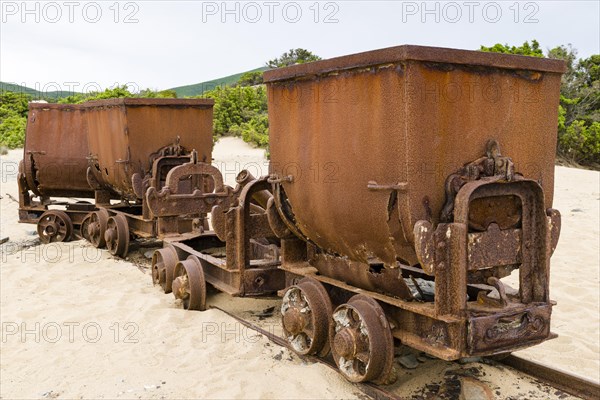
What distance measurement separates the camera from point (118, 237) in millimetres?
7688

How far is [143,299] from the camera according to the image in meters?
5.88

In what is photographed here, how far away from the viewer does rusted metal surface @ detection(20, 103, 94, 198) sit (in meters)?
9.36

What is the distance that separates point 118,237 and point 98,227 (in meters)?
0.78

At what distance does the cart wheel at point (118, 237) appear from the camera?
771 cm

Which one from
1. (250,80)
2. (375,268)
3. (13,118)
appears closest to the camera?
(375,268)

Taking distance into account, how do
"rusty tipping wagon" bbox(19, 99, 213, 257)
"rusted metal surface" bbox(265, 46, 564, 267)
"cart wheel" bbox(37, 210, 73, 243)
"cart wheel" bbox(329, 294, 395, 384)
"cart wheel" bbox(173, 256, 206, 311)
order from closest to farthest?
"rusted metal surface" bbox(265, 46, 564, 267) < "cart wheel" bbox(329, 294, 395, 384) < "cart wheel" bbox(173, 256, 206, 311) < "rusty tipping wagon" bbox(19, 99, 213, 257) < "cart wheel" bbox(37, 210, 73, 243)

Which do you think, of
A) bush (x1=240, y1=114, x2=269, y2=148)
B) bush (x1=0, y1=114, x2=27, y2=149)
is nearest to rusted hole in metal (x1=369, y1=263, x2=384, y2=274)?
bush (x1=240, y1=114, x2=269, y2=148)

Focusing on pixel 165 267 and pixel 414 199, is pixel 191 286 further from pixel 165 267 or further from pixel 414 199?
pixel 414 199

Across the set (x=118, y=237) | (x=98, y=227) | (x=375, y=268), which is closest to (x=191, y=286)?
(x=375, y=268)

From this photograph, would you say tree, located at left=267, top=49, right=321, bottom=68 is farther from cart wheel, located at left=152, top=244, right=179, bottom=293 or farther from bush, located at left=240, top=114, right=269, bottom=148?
cart wheel, located at left=152, top=244, right=179, bottom=293

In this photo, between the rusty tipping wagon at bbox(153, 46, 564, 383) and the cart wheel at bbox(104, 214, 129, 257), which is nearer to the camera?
the rusty tipping wagon at bbox(153, 46, 564, 383)

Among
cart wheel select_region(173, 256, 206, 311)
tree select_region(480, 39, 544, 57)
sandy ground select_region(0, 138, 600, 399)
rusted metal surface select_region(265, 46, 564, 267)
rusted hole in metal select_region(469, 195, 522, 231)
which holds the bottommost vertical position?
sandy ground select_region(0, 138, 600, 399)

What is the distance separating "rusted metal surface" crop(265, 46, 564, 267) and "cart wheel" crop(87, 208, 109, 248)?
5054mm

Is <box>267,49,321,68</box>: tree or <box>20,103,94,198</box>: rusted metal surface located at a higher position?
<box>267,49,321,68</box>: tree
